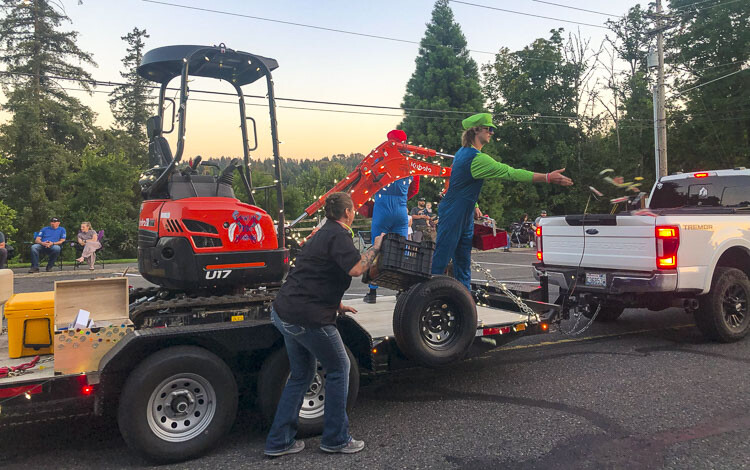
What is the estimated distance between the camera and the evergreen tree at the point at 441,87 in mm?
33906

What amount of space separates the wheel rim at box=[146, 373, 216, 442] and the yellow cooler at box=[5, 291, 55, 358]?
1182 millimetres

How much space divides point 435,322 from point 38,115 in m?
40.8

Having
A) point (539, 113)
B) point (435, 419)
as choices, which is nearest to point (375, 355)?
point (435, 419)

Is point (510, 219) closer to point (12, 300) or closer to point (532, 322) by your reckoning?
point (532, 322)

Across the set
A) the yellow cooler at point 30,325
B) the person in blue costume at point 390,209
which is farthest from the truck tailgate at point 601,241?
the yellow cooler at point 30,325

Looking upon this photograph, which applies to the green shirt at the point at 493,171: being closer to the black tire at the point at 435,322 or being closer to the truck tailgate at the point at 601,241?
the black tire at the point at 435,322

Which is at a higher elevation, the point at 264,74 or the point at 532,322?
the point at 264,74

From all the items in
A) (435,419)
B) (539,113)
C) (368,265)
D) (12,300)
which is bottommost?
(435,419)

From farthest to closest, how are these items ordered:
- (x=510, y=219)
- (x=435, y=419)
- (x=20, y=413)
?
(x=510, y=219) → (x=435, y=419) → (x=20, y=413)

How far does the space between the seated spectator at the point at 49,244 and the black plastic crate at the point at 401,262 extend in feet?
50.8

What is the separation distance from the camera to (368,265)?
3.85 meters

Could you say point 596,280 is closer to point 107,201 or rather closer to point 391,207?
point 391,207

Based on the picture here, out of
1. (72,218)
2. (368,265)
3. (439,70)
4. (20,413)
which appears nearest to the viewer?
(20,413)

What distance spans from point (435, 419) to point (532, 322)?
1.61m
